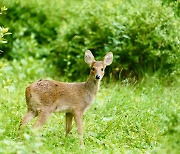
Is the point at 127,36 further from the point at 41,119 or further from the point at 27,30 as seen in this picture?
the point at 41,119

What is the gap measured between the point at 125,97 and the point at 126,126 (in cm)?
112

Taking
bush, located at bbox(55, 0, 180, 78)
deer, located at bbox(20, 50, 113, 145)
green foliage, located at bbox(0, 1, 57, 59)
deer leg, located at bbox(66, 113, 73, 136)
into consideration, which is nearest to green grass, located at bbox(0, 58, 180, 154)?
deer leg, located at bbox(66, 113, 73, 136)

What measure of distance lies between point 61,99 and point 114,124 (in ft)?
2.64

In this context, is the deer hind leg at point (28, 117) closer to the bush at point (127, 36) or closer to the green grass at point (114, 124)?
the green grass at point (114, 124)

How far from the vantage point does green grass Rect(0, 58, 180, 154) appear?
661 cm

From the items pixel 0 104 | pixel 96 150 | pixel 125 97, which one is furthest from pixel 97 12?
pixel 96 150

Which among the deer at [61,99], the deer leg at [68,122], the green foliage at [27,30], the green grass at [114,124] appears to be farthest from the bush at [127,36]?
the deer leg at [68,122]

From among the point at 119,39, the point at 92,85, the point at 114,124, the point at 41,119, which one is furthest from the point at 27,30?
the point at 41,119

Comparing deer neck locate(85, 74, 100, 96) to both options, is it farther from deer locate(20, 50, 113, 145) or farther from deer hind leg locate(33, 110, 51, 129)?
deer hind leg locate(33, 110, 51, 129)

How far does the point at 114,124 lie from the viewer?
8.44 metres

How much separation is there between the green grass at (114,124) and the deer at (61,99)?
208 millimetres

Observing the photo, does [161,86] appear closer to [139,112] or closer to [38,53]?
[139,112]

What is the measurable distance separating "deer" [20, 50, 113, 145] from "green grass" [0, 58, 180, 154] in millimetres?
208

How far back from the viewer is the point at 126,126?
8469 mm
